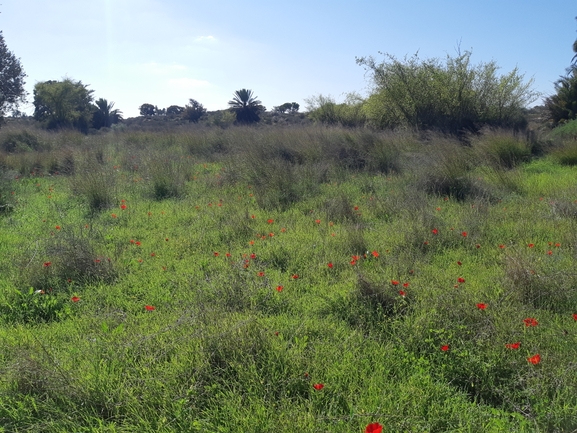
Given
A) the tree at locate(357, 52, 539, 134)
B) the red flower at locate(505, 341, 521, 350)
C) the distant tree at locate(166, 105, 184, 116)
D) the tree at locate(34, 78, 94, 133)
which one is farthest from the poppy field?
the distant tree at locate(166, 105, 184, 116)

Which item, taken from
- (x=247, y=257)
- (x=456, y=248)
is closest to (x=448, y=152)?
(x=456, y=248)

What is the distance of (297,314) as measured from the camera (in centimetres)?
325

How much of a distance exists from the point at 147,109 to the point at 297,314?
63345 mm

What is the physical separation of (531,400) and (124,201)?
691cm

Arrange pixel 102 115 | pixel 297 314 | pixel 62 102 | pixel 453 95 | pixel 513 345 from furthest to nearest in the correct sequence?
pixel 102 115 → pixel 62 102 → pixel 453 95 → pixel 297 314 → pixel 513 345

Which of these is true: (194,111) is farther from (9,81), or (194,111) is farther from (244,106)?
(9,81)

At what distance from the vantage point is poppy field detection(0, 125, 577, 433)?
2.21 m

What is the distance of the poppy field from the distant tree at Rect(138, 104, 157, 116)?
57.3 m

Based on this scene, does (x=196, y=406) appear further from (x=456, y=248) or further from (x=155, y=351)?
(x=456, y=248)

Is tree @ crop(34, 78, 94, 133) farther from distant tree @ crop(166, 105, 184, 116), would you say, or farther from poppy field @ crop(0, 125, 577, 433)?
distant tree @ crop(166, 105, 184, 116)

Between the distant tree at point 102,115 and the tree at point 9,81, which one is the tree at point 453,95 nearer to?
the tree at point 9,81

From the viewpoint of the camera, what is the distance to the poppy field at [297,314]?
221cm

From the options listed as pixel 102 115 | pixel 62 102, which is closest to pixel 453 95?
pixel 62 102

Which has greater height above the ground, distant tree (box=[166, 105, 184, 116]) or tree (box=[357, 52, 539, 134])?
distant tree (box=[166, 105, 184, 116])
